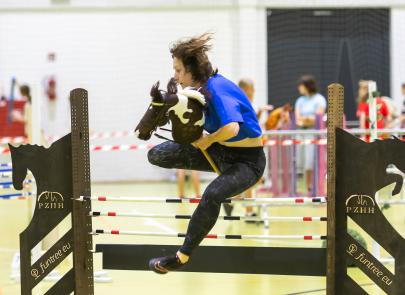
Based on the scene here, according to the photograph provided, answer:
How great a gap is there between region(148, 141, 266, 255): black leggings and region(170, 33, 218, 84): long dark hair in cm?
46

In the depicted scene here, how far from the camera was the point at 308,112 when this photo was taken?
10734mm

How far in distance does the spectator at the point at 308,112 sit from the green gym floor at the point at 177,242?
0.60 m

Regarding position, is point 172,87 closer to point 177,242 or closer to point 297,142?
point 177,242

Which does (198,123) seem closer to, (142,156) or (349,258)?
(349,258)

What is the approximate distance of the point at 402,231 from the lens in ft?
27.5

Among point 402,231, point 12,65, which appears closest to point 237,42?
point 12,65

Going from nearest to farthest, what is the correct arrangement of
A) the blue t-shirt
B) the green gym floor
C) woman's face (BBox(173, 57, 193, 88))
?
the blue t-shirt, woman's face (BBox(173, 57, 193, 88)), the green gym floor

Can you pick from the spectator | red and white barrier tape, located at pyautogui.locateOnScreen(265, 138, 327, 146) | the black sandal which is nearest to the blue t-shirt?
the black sandal

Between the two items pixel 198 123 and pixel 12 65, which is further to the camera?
pixel 12 65

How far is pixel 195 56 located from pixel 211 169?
749mm

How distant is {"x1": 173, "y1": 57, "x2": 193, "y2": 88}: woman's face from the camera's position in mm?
4527

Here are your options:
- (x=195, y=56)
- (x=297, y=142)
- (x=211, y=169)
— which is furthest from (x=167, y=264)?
(x=297, y=142)

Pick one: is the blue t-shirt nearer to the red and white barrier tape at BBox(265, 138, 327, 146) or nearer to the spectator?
the red and white barrier tape at BBox(265, 138, 327, 146)

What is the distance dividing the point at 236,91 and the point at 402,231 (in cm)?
461
